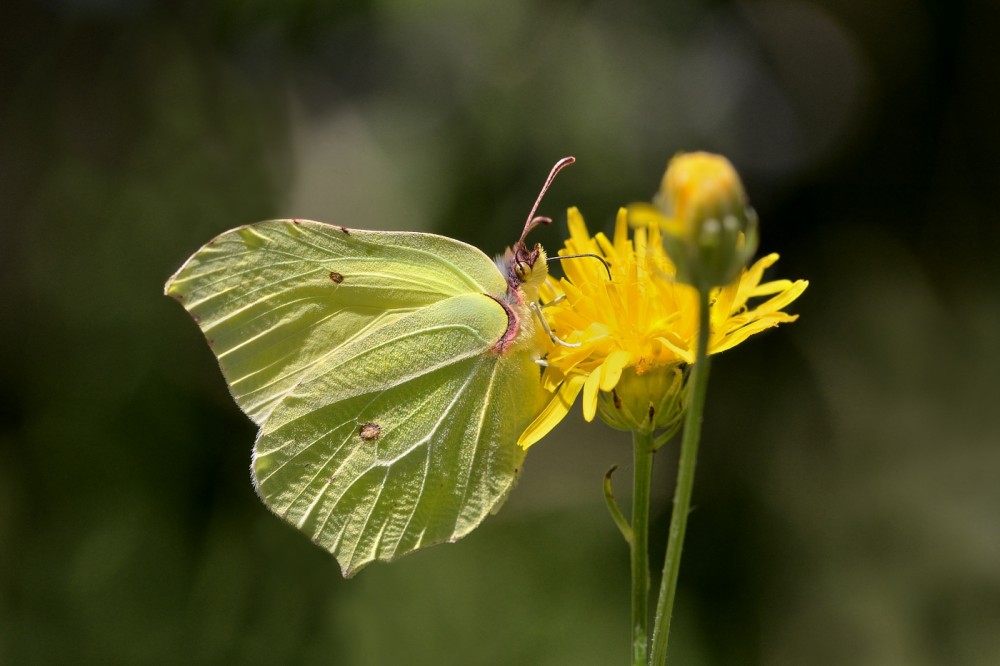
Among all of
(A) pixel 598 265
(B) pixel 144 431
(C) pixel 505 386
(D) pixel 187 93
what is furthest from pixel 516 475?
(D) pixel 187 93

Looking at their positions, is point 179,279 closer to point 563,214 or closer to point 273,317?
point 273,317

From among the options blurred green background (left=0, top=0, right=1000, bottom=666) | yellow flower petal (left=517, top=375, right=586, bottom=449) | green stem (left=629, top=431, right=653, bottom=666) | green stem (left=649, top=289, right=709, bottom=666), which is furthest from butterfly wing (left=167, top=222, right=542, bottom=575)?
blurred green background (left=0, top=0, right=1000, bottom=666)

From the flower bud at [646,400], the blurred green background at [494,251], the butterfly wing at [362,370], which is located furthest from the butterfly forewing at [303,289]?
the blurred green background at [494,251]

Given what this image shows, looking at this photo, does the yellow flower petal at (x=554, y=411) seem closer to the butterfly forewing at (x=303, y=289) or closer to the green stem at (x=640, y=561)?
the green stem at (x=640, y=561)

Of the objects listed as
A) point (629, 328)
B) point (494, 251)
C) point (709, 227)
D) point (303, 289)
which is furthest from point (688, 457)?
point (494, 251)

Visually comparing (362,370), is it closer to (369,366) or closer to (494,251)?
(369,366)
